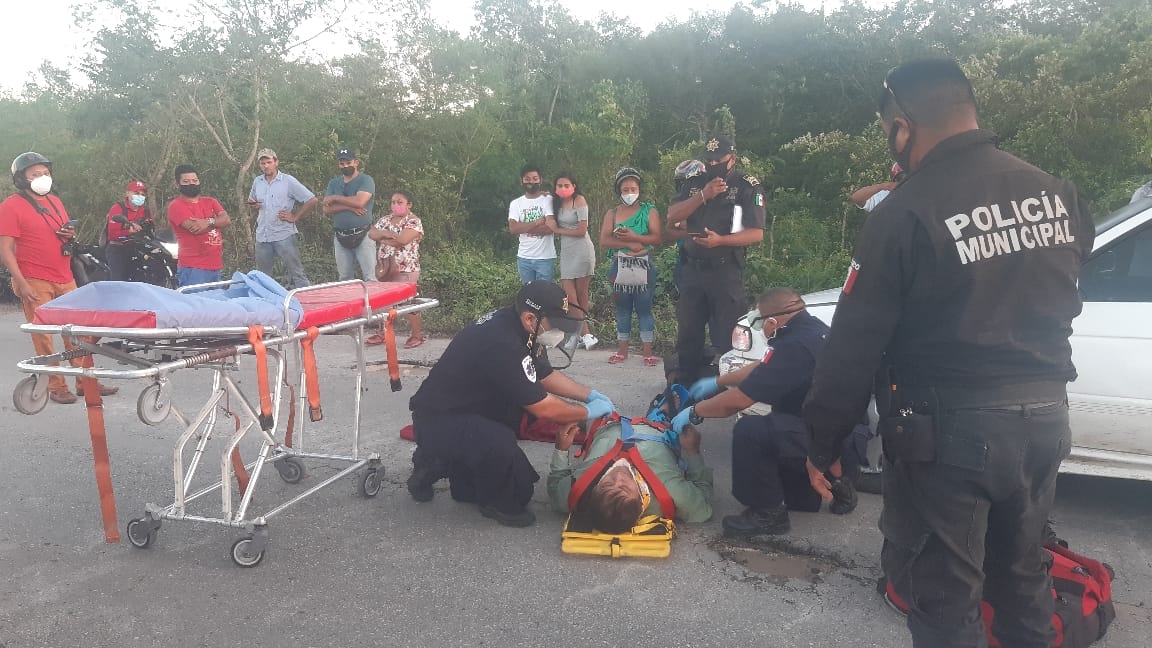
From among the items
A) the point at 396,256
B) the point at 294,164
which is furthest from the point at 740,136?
the point at 396,256

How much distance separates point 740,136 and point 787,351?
12.2 metres

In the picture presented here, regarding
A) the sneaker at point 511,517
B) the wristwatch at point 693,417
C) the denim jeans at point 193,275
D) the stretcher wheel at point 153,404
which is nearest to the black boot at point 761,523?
the wristwatch at point 693,417

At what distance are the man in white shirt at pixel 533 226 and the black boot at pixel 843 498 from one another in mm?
4241

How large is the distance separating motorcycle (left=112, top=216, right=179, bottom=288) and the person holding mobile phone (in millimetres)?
1540

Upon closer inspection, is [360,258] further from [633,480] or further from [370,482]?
[633,480]

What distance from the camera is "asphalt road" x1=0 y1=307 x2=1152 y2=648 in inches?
119

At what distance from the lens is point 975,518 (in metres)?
2.06

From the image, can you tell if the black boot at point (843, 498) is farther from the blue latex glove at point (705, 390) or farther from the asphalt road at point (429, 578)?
the blue latex glove at point (705, 390)

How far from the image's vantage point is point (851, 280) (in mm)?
2154

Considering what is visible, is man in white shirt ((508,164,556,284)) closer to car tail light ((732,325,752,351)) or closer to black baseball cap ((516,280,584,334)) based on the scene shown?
car tail light ((732,325,752,351))

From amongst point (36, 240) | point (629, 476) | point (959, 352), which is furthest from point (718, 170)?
point (36, 240)

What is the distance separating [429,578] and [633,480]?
996 millimetres

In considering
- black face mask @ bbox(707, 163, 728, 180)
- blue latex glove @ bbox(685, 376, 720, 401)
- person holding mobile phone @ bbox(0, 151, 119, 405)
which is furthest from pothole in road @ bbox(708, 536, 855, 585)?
person holding mobile phone @ bbox(0, 151, 119, 405)

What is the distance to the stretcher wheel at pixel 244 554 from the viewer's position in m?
3.54
